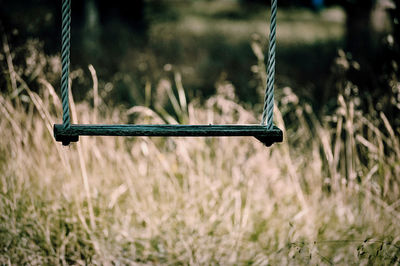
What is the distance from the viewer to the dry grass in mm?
1925

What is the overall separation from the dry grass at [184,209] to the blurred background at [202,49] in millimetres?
539

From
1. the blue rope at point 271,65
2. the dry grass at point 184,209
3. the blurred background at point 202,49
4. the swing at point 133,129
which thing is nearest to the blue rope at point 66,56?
the swing at point 133,129

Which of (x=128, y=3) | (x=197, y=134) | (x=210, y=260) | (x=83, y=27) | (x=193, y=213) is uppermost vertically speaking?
(x=128, y=3)

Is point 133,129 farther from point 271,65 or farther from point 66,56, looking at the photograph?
A: point 271,65

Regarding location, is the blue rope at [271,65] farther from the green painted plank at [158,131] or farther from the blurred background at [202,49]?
the blurred background at [202,49]

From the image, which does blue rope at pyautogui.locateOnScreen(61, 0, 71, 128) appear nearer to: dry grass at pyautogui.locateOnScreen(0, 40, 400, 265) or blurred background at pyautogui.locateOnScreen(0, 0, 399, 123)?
dry grass at pyautogui.locateOnScreen(0, 40, 400, 265)

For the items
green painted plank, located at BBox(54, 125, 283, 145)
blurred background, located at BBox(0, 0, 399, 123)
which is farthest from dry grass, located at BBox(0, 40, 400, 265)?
blurred background, located at BBox(0, 0, 399, 123)

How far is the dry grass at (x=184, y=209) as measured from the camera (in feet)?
6.31

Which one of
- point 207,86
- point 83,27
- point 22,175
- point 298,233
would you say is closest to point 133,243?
point 22,175

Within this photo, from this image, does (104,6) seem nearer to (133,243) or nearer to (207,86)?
(207,86)

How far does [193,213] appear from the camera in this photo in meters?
2.14

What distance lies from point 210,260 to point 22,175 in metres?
0.94

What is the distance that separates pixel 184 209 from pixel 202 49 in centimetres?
641

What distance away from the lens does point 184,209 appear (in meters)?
2.14
